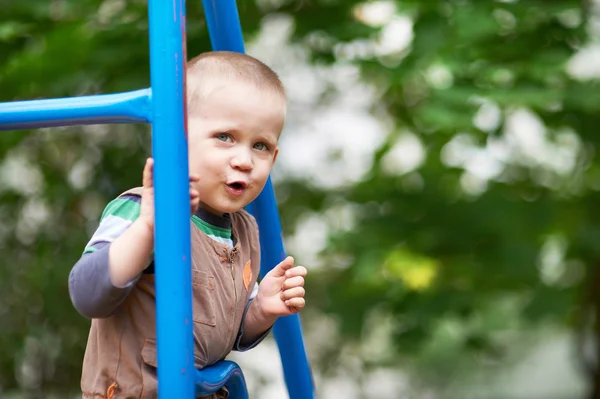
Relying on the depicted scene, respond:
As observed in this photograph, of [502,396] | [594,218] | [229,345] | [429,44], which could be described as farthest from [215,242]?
[502,396]

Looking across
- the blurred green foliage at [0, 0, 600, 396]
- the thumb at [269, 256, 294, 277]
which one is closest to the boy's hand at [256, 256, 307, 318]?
the thumb at [269, 256, 294, 277]

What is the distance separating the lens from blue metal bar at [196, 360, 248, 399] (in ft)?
3.89

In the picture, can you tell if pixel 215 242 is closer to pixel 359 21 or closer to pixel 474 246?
pixel 359 21

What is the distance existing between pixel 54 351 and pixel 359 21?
7.72 ft

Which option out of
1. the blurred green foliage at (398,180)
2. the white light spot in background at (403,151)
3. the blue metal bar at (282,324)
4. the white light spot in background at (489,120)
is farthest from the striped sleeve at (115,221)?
the white light spot in background at (403,151)

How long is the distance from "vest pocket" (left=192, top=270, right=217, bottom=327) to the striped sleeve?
5.3 inches

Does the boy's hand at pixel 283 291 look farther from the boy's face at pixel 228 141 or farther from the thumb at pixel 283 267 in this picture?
the boy's face at pixel 228 141

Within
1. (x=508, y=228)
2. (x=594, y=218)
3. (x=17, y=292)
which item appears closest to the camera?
(x=508, y=228)

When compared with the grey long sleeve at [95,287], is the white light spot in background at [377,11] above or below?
above

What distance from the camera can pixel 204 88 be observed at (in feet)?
4.05

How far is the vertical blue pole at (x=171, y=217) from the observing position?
1.04 m

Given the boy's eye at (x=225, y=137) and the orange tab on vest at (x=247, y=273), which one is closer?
the boy's eye at (x=225, y=137)

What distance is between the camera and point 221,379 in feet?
4.07

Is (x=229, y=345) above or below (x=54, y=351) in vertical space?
below
